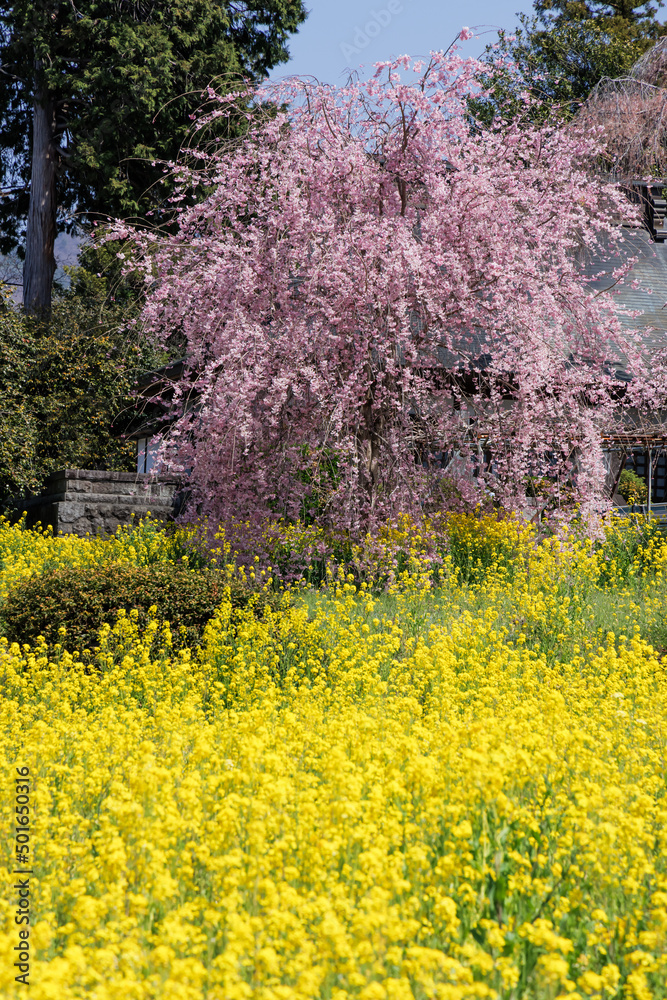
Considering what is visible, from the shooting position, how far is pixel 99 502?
577 inches

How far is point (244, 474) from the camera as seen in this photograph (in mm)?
10539

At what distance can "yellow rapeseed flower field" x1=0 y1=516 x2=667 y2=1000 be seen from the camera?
269 centimetres

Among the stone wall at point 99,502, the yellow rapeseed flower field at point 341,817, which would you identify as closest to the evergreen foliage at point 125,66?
the stone wall at point 99,502

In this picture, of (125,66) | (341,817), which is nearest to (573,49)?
(125,66)

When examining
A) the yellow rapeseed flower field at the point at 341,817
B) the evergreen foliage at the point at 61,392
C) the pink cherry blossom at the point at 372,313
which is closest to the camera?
the yellow rapeseed flower field at the point at 341,817

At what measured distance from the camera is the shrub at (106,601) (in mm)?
7770

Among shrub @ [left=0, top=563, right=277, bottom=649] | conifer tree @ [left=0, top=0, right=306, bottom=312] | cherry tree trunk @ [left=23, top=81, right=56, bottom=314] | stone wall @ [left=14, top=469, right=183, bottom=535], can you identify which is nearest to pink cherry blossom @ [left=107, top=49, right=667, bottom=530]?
shrub @ [left=0, top=563, right=277, bottom=649]

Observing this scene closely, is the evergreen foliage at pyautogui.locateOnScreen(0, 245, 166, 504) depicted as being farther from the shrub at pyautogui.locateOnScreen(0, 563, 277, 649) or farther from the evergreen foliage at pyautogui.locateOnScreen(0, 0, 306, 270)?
the shrub at pyautogui.locateOnScreen(0, 563, 277, 649)

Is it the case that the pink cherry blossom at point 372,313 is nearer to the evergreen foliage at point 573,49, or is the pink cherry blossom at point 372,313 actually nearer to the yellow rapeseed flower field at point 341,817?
the yellow rapeseed flower field at point 341,817

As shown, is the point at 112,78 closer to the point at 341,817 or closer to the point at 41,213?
the point at 41,213

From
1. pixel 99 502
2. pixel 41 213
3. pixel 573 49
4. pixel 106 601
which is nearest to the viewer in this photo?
pixel 106 601

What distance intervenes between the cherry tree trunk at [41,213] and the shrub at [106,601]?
14988mm

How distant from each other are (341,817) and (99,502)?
38.9 feet

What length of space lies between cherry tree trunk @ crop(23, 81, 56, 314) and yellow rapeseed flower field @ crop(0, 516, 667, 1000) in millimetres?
16391
